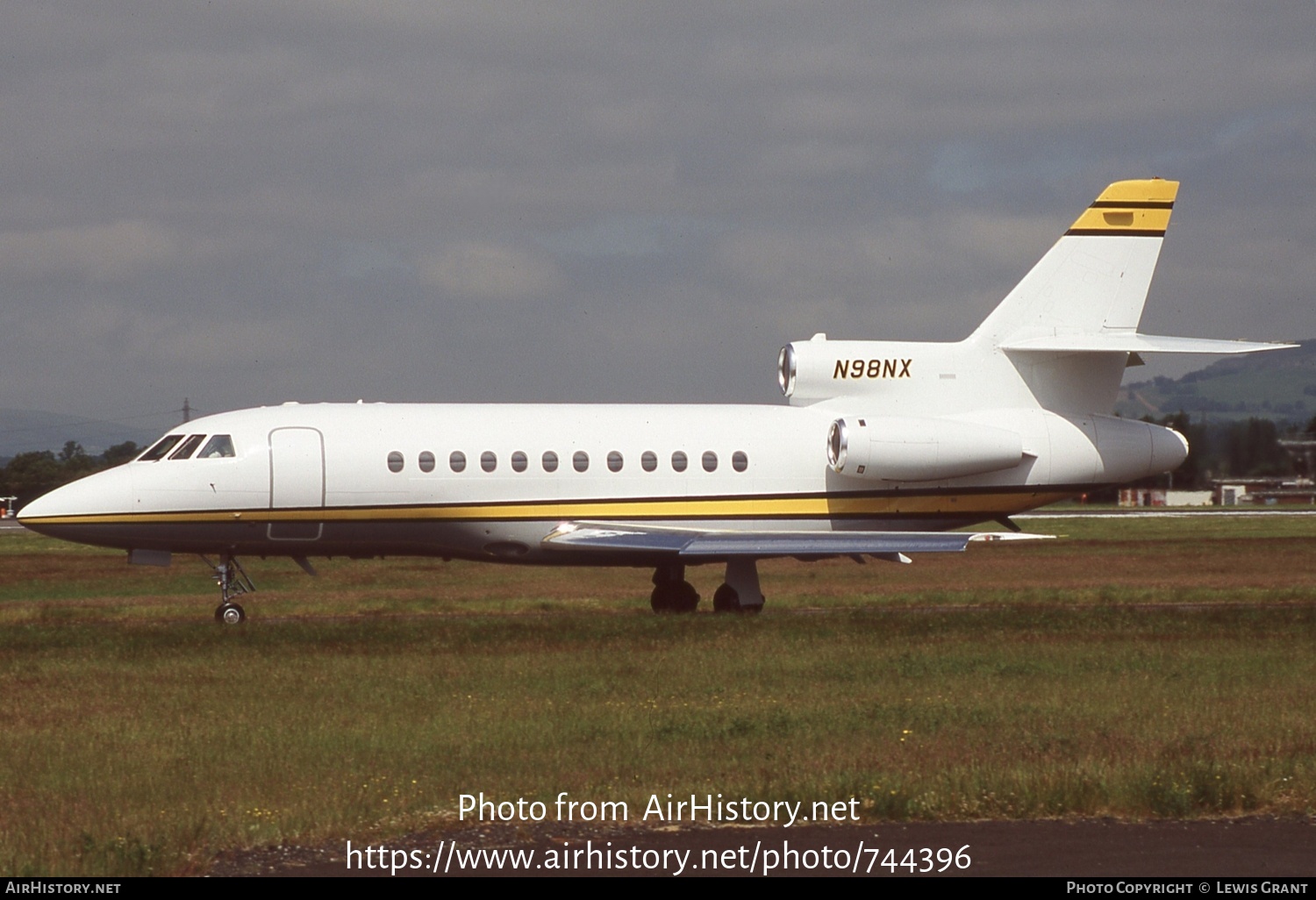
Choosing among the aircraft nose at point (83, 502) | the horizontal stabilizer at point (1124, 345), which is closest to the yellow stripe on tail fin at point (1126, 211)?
the horizontal stabilizer at point (1124, 345)

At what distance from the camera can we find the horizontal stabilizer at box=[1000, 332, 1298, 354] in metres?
26.8

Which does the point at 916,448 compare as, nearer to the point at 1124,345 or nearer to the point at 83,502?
the point at 1124,345

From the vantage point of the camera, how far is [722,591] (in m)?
27.4

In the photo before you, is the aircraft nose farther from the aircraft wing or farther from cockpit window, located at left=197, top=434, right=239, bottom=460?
the aircraft wing

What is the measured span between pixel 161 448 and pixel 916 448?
1169 cm

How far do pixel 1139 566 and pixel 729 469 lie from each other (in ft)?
62.1

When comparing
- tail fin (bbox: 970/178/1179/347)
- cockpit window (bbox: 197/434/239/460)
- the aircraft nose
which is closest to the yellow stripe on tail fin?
tail fin (bbox: 970/178/1179/347)

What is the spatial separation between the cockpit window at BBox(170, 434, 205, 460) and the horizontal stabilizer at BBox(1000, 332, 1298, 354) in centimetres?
1315

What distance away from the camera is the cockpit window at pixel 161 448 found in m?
25.9

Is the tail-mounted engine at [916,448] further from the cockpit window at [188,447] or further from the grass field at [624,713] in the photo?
the cockpit window at [188,447]

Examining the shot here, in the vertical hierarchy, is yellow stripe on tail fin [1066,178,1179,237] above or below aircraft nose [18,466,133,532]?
above

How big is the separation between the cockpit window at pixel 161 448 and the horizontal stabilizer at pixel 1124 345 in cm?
1350
